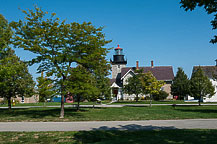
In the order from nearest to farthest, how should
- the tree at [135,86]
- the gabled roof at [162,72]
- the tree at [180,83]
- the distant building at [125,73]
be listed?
the tree at [135,86], the tree at [180,83], the distant building at [125,73], the gabled roof at [162,72]

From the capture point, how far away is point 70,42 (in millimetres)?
14938

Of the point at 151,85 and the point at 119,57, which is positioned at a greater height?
the point at 119,57

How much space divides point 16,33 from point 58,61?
3.58 metres

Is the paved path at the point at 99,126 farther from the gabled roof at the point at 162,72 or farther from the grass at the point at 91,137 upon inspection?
the gabled roof at the point at 162,72

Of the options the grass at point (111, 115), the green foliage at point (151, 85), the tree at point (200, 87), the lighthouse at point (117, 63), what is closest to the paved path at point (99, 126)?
the grass at point (111, 115)

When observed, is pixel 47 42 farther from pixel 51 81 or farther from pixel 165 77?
pixel 165 77

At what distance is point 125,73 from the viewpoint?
5597cm

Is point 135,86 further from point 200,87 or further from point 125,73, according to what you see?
point 125,73

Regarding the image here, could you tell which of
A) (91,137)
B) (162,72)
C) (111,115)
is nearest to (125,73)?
(162,72)

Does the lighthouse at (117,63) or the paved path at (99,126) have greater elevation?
the lighthouse at (117,63)

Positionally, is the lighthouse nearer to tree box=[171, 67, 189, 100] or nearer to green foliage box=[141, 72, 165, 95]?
tree box=[171, 67, 189, 100]

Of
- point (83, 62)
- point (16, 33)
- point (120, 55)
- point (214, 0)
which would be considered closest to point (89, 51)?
point (83, 62)

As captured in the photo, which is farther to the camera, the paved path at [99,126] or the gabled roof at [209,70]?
the gabled roof at [209,70]

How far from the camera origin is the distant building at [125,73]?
53.0 meters
